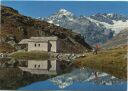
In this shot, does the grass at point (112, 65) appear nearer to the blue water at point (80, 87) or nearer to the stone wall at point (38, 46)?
the blue water at point (80, 87)

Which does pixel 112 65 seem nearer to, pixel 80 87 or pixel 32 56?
pixel 32 56

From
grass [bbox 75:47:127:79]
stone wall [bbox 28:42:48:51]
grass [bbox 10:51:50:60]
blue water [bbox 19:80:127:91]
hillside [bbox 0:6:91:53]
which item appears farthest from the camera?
hillside [bbox 0:6:91:53]

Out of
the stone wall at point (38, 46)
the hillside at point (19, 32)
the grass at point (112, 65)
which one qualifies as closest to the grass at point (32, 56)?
the stone wall at point (38, 46)

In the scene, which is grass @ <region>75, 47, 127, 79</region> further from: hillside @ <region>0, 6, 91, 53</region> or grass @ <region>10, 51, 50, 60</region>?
hillside @ <region>0, 6, 91, 53</region>

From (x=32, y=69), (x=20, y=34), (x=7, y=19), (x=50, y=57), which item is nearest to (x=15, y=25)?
(x=7, y=19)

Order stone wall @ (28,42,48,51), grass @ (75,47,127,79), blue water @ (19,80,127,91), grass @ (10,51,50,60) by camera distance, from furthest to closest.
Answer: stone wall @ (28,42,48,51) < grass @ (10,51,50,60) < grass @ (75,47,127,79) < blue water @ (19,80,127,91)

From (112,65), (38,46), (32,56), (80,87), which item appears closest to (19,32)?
(38,46)

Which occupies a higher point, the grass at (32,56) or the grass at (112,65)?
the grass at (32,56)

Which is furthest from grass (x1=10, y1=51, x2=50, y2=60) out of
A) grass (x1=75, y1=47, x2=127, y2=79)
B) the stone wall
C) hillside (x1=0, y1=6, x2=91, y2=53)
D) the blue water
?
the blue water

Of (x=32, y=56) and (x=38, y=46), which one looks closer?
(x=32, y=56)

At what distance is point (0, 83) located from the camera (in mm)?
13406

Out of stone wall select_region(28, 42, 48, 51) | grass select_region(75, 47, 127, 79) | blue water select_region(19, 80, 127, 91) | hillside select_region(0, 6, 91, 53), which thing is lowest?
blue water select_region(19, 80, 127, 91)

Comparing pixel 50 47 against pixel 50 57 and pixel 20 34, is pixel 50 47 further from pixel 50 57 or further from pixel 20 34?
pixel 20 34

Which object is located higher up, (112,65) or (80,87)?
(112,65)
